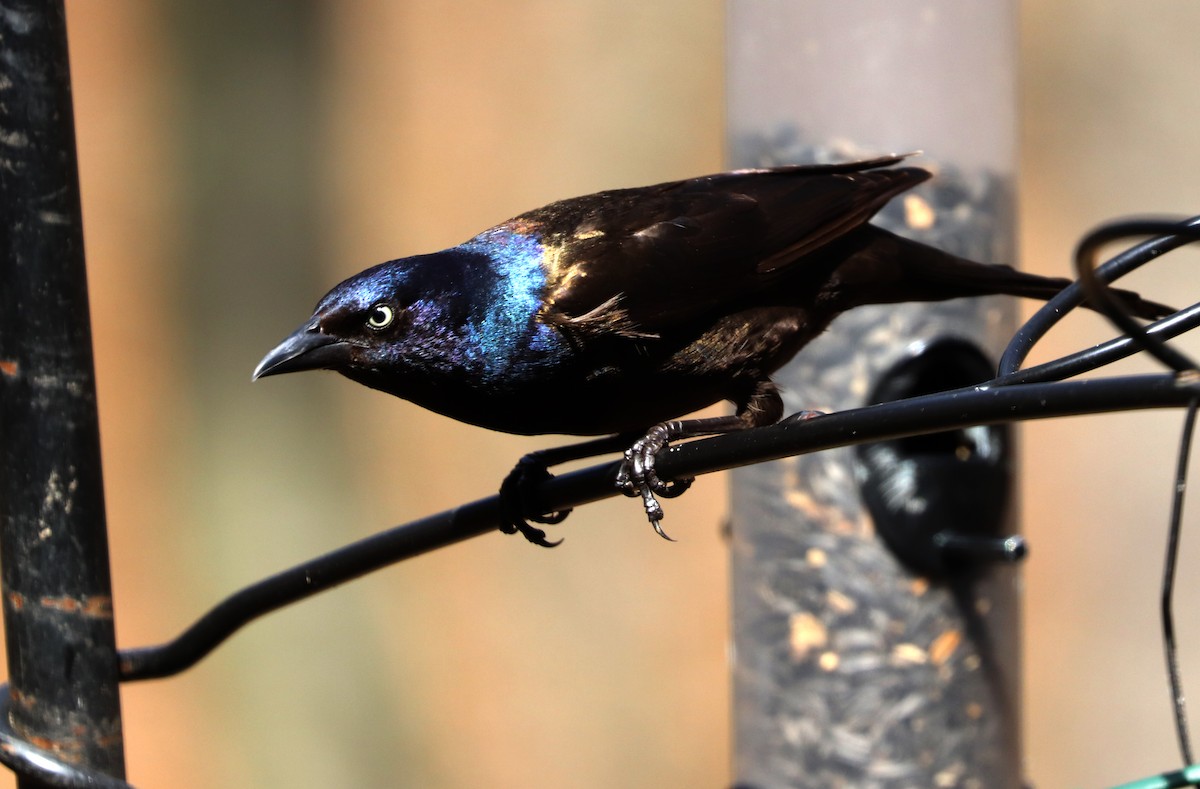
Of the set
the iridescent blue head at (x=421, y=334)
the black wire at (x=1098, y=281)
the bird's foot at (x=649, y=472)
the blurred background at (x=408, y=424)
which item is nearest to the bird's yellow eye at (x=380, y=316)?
the iridescent blue head at (x=421, y=334)

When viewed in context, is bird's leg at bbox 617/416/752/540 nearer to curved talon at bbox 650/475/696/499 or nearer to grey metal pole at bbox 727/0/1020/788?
curved talon at bbox 650/475/696/499

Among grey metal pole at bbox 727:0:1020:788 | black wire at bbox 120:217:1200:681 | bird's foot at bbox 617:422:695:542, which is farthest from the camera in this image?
grey metal pole at bbox 727:0:1020:788

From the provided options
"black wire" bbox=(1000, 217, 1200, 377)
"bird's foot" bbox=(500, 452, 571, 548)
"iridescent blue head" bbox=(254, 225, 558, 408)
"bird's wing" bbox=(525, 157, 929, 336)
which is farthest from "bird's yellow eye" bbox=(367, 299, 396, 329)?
"black wire" bbox=(1000, 217, 1200, 377)

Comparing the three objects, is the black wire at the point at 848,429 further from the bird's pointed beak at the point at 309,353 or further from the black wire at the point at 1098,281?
the bird's pointed beak at the point at 309,353

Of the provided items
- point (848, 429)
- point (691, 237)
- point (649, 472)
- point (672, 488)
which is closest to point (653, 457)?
point (649, 472)

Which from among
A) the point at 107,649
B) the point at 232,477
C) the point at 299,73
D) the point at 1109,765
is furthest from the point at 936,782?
the point at 299,73

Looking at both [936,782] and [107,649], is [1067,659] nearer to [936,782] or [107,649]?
[936,782]
